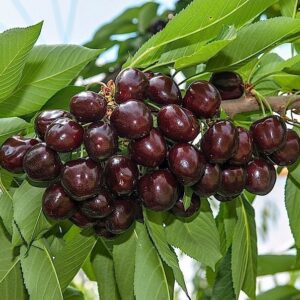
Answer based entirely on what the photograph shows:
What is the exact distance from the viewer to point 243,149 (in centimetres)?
107

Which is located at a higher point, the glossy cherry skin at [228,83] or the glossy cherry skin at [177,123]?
the glossy cherry skin at [177,123]

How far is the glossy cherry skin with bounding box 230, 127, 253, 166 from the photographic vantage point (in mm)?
1073

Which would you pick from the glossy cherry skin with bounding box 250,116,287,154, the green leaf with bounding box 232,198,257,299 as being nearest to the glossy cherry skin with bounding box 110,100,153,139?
the glossy cherry skin with bounding box 250,116,287,154

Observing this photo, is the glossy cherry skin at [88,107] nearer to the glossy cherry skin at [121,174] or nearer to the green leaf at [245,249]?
the glossy cherry skin at [121,174]

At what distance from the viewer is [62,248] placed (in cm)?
127

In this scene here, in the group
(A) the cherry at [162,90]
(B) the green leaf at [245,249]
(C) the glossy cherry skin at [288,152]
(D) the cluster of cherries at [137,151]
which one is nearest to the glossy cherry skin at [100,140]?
(D) the cluster of cherries at [137,151]

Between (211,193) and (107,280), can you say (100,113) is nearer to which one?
(211,193)

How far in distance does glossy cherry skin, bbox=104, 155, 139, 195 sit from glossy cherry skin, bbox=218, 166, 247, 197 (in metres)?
0.16

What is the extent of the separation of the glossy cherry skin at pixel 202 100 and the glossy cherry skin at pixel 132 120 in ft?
0.30

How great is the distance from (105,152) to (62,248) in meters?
0.36

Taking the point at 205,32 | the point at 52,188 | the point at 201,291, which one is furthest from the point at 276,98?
the point at 201,291

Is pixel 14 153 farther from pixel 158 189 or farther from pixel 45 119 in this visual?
pixel 158 189

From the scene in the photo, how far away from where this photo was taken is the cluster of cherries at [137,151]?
1003mm

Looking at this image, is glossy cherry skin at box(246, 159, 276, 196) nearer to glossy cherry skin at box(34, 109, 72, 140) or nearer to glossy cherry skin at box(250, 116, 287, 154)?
glossy cherry skin at box(250, 116, 287, 154)
